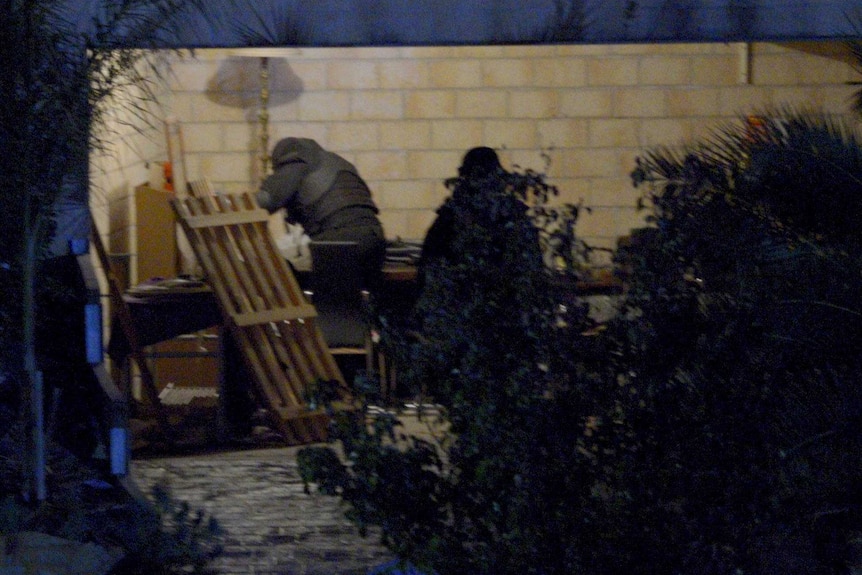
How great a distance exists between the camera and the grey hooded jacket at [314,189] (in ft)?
23.2

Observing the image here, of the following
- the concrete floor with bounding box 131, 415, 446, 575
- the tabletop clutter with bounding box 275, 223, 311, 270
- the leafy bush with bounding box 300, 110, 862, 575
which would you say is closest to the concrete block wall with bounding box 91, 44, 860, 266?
the tabletop clutter with bounding box 275, 223, 311, 270

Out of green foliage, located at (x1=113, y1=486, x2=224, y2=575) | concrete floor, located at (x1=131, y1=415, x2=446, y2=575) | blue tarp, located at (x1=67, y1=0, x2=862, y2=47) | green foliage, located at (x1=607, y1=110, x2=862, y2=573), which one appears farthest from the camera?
blue tarp, located at (x1=67, y1=0, x2=862, y2=47)

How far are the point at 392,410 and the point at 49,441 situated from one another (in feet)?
7.15

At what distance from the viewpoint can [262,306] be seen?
654 cm

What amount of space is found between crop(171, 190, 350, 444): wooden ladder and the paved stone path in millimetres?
278

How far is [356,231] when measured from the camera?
698cm

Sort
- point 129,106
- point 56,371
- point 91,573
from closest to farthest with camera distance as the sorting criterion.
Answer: point 91,573 < point 129,106 < point 56,371

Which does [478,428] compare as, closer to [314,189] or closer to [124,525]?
[124,525]

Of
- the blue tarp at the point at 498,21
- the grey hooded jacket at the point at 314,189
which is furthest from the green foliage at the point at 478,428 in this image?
the grey hooded jacket at the point at 314,189

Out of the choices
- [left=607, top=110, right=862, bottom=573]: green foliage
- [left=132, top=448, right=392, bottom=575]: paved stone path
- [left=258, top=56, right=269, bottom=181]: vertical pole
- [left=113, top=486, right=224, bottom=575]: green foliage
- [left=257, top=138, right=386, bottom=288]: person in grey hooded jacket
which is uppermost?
[left=258, top=56, right=269, bottom=181]: vertical pole

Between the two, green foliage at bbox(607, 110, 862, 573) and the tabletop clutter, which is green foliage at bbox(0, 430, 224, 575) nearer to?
green foliage at bbox(607, 110, 862, 573)

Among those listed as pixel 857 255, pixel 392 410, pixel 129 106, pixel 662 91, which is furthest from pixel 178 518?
pixel 662 91

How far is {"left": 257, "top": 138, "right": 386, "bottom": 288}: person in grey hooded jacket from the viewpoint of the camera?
7.01 meters

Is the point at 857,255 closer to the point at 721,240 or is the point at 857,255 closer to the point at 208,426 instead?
the point at 721,240
